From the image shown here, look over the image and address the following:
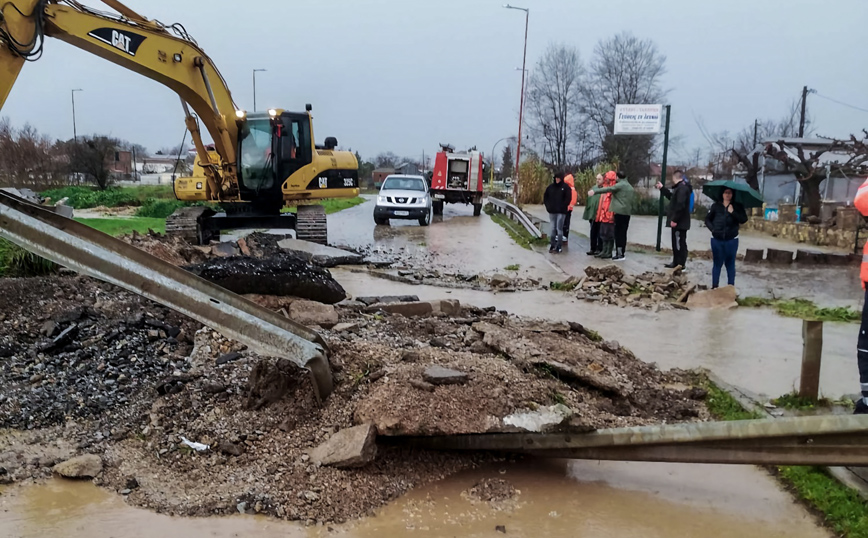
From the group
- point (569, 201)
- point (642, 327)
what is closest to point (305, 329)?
point (642, 327)

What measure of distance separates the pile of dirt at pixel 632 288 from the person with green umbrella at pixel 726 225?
2.17 ft

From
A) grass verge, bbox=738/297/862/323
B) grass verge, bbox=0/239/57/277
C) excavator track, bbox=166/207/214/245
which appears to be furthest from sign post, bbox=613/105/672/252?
grass verge, bbox=0/239/57/277

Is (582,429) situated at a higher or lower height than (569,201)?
lower

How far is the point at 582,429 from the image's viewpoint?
13.3ft

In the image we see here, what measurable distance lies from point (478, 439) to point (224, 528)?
1600 mm

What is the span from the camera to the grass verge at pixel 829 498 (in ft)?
11.8

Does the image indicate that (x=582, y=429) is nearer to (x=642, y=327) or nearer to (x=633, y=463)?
(x=633, y=463)

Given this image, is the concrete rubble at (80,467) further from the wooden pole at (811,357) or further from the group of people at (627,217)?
the group of people at (627,217)

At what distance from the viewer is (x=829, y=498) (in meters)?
3.86

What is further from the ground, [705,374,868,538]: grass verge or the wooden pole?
the wooden pole

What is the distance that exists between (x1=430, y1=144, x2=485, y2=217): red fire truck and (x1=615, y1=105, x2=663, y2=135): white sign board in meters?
13.7

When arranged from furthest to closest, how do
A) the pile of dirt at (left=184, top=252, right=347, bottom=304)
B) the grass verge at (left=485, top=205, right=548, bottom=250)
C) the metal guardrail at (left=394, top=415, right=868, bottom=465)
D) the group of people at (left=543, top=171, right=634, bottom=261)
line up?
the grass verge at (left=485, top=205, right=548, bottom=250), the group of people at (left=543, top=171, right=634, bottom=261), the pile of dirt at (left=184, top=252, right=347, bottom=304), the metal guardrail at (left=394, top=415, right=868, bottom=465)

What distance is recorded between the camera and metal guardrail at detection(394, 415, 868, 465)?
3438 mm

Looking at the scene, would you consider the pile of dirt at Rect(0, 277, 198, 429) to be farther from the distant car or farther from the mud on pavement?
the distant car
